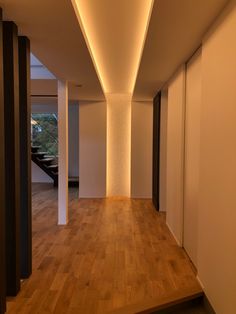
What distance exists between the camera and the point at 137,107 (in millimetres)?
7113

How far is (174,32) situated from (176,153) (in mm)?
1848

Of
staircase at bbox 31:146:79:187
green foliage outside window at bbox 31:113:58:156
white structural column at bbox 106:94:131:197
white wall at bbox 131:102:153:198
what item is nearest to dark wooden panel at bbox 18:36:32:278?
white wall at bbox 131:102:153:198

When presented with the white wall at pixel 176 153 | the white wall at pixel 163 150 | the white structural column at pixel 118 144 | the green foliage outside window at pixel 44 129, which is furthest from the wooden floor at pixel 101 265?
the green foliage outside window at pixel 44 129

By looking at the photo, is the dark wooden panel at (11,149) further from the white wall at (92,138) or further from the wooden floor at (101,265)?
the white wall at (92,138)

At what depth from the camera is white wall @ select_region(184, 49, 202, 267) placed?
3.15 metres

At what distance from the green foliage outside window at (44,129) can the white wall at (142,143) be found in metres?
4.35

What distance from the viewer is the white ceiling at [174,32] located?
2146 mm

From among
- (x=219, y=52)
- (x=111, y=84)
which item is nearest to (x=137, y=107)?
(x=111, y=84)

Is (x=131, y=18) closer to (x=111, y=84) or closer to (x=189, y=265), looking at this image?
(x=189, y=265)

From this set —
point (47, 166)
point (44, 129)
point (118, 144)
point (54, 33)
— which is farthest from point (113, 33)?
point (44, 129)

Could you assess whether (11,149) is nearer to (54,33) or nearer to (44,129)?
(54,33)

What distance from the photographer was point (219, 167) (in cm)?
221

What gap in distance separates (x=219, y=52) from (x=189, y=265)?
2.25 metres

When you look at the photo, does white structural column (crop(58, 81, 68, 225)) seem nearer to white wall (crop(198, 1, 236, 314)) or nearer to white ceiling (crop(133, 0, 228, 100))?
white ceiling (crop(133, 0, 228, 100))
